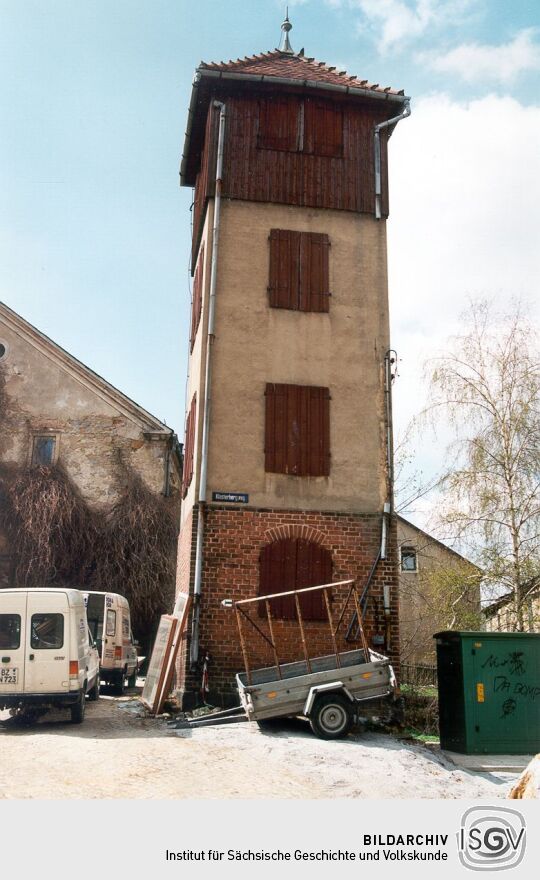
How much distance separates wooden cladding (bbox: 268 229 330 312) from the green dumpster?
24.5ft

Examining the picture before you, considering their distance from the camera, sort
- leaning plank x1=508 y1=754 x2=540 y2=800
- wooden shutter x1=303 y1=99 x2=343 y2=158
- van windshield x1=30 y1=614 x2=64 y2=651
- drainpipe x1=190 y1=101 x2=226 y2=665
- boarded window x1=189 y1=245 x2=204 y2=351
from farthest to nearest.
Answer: boarded window x1=189 y1=245 x2=204 y2=351 < wooden shutter x1=303 y1=99 x2=343 y2=158 < drainpipe x1=190 y1=101 x2=226 y2=665 < van windshield x1=30 y1=614 x2=64 y2=651 < leaning plank x1=508 y1=754 x2=540 y2=800

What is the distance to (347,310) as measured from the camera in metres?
18.1

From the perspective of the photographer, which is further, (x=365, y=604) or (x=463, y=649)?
(x=365, y=604)

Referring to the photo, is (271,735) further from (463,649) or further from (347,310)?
(347,310)

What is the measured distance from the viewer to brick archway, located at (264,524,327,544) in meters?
16.5

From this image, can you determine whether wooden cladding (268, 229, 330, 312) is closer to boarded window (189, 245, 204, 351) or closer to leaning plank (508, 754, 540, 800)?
boarded window (189, 245, 204, 351)

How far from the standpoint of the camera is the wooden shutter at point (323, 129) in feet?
61.6

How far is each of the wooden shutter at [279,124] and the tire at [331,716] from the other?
11.8 metres

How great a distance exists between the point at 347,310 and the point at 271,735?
9063 millimetres

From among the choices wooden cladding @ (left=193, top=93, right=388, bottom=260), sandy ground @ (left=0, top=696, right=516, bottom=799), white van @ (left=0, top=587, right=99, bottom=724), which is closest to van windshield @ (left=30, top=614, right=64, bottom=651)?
white van @ (left=0, top=587, right=99, bottom=724)

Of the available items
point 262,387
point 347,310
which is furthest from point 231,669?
point 347,310

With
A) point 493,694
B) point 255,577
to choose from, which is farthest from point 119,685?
point 493,694

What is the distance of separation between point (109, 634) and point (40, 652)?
22.5 ft

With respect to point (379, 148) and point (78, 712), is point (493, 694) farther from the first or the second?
point (379, 148)
